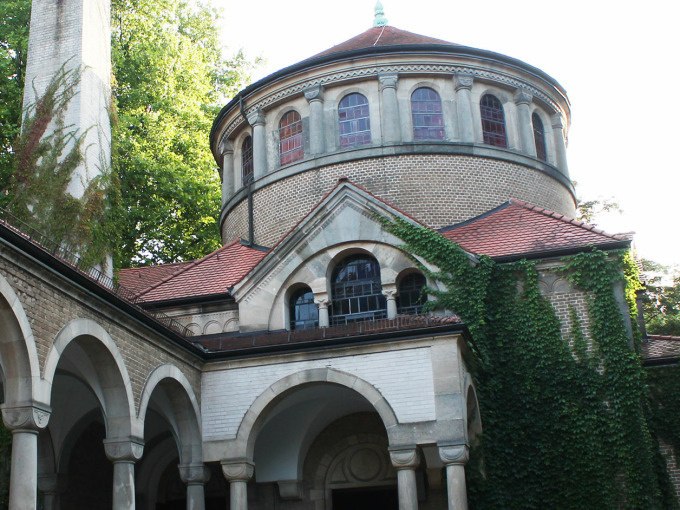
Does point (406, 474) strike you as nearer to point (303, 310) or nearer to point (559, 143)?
point (303, 310)

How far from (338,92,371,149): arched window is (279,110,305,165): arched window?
119 centimetres

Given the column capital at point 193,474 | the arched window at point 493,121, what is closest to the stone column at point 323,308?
the column capital at point 193,474

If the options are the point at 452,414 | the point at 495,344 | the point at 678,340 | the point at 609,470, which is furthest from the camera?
the point at 678,340

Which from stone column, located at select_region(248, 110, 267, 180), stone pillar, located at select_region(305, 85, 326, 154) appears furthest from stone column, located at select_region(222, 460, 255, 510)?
stone column, located at select_region(248, 110, 267, 180)

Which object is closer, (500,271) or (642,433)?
(642,433)

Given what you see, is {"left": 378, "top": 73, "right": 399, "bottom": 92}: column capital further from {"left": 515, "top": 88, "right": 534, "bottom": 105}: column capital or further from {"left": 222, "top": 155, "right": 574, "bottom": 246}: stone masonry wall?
{"left": 515, "top": 88, "right": 534, "bottom": 105}: column capital

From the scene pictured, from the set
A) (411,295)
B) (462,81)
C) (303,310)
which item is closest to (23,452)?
(303,310)

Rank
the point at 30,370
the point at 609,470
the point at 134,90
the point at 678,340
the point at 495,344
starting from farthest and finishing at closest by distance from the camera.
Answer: the point at 134,90 → the point at 678,340 → the point at 495,344 → the point at 609,470 → the point at 30,370

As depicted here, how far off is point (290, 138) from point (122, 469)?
12.3 metres

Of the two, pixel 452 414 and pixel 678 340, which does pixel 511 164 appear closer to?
pixel 678 340

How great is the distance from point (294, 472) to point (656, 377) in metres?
7.93

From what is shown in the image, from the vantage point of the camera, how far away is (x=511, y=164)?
24438mm

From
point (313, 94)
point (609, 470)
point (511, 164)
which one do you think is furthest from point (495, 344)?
point (313, 94)

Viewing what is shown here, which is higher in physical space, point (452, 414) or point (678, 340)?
point (678, 340)
